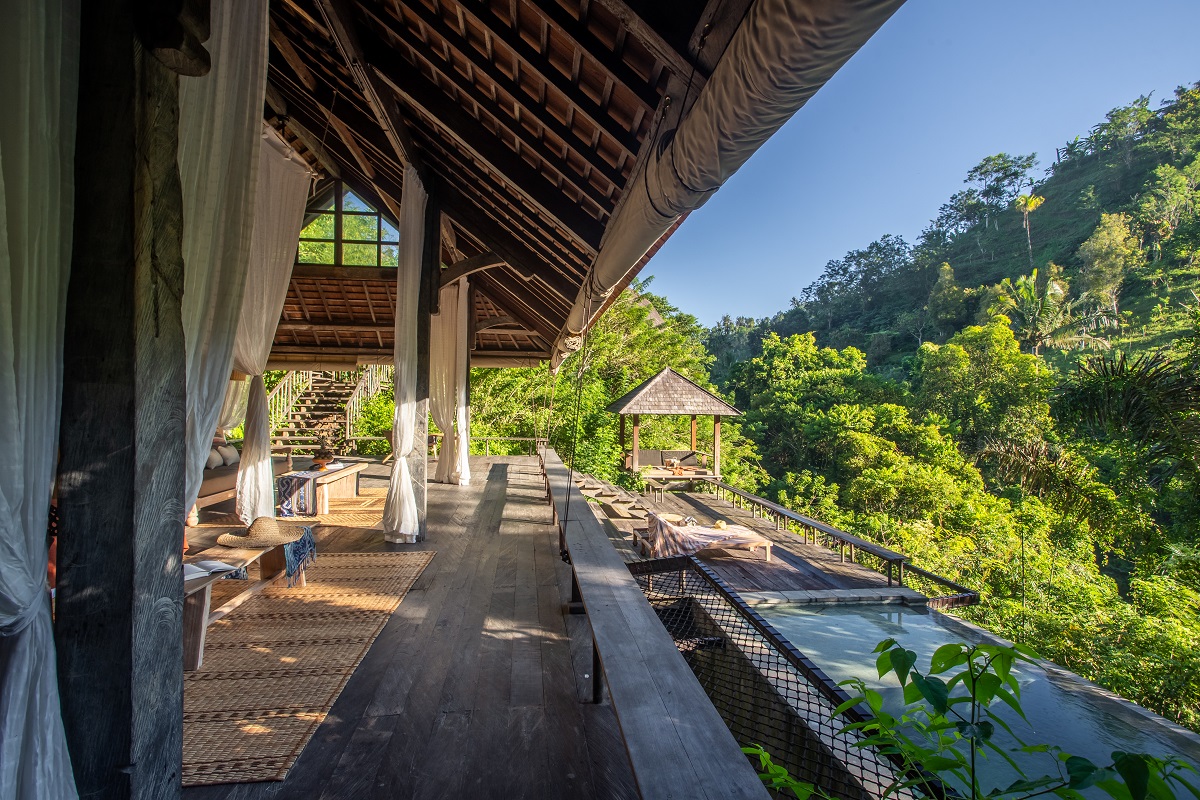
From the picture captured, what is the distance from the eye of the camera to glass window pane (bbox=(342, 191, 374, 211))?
310 inches

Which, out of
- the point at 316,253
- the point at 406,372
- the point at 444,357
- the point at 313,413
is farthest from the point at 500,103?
the point at 313,413

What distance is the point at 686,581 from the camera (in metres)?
5.07

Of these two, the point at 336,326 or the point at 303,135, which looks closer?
the point at 303,135

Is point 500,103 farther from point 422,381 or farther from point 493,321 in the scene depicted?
point 493,321

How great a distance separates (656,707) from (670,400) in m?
12.1

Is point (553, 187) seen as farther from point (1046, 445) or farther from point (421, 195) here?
point (1046, 445)

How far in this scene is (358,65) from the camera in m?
3.70

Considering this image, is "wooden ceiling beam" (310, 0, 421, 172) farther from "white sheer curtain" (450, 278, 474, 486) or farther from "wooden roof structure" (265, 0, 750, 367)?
"white sheer curtain" (450, 278, 474, 486)

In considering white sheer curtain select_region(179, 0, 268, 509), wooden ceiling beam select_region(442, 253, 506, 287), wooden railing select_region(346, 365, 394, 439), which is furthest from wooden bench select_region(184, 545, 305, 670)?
wooden railing select_region(346, 365, 394, 439)

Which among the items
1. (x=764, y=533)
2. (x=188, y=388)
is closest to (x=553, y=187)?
(x=188, y=388)

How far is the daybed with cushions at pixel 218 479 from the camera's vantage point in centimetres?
585

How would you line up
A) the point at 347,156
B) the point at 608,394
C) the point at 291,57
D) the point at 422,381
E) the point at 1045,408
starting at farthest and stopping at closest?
1. the point at 608,394
2. the point at 1045,408
3. the point at 347,156
4. the point at 422,381
5. the point at 291,57

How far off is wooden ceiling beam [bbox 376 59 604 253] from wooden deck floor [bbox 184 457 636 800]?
2.41 metres

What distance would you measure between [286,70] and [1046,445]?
2309 centimetres
